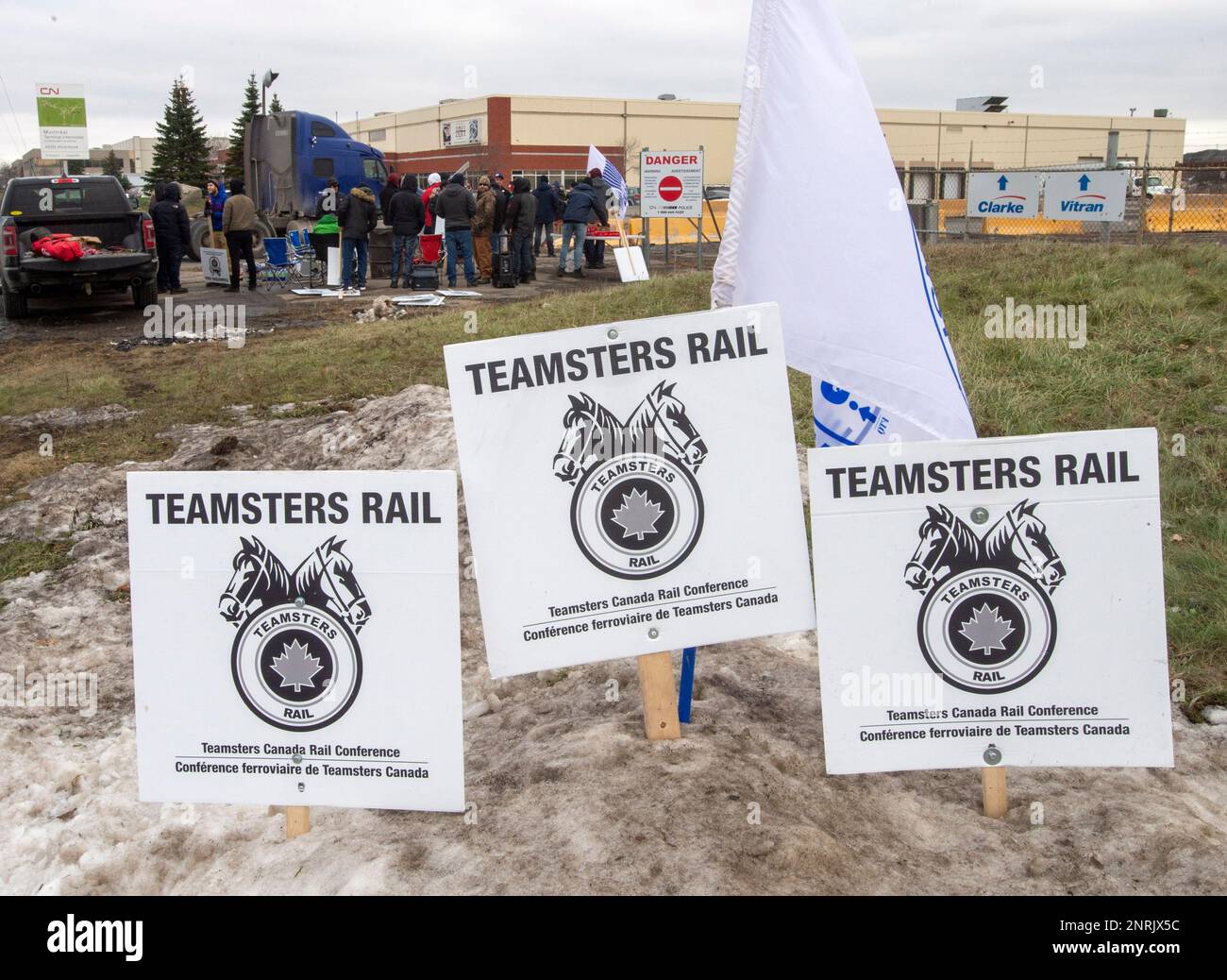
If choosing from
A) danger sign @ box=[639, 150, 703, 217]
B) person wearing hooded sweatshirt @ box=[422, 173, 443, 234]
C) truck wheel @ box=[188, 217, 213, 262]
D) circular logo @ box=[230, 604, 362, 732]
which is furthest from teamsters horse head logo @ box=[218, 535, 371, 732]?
truck wheel @ box=[188, 217, 213, 262]

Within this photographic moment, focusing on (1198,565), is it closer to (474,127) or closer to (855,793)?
(855,793)

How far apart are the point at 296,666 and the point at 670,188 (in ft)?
54.5

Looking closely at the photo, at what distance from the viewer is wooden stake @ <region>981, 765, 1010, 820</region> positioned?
3.58m

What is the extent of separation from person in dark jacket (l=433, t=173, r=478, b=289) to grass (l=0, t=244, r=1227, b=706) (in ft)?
12.1

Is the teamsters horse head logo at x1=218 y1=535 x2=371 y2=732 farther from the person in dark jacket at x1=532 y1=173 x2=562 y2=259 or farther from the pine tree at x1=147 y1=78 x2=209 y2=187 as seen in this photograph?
the pine tree at x1=147 y1=78 x2=209 y2=187

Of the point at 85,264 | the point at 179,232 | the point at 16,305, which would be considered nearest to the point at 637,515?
the point at 85,264

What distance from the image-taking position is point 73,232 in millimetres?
17141

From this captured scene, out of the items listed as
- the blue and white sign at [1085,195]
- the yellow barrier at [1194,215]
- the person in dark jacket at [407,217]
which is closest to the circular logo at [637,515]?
the blue and white sign at [1085,195]

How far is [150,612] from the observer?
3.38 metres

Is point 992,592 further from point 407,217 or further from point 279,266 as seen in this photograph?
point 279,266

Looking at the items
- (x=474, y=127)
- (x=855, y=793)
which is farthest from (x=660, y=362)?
(x=474, y=127)

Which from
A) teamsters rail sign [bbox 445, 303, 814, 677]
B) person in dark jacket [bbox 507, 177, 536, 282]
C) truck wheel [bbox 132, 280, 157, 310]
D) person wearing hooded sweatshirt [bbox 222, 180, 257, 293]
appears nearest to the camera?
teamsters rail sign [bbox 445, 303, 814, 677]

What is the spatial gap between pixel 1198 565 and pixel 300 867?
484 cm

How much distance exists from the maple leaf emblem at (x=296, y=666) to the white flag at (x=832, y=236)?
6.36ft
